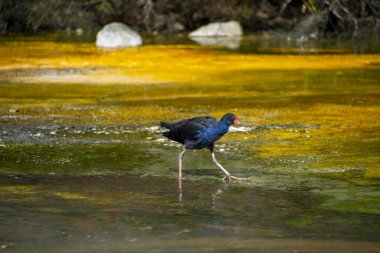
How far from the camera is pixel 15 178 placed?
966 centimetres

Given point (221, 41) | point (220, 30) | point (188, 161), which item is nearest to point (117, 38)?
point (221, 41)

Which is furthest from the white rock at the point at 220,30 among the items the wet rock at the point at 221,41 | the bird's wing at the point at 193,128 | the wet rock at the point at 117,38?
the bird's wing at the point at 193,128

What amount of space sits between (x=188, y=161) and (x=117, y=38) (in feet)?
61.0

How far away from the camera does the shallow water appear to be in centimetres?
727

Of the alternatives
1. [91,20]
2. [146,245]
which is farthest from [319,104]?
[91,20]

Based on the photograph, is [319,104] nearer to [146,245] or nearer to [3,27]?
[146,245]

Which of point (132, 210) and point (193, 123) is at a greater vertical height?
point (193, 123)

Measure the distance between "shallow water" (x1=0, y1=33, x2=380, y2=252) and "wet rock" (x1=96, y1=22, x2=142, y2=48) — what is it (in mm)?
7390

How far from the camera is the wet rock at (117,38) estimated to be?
2866cm

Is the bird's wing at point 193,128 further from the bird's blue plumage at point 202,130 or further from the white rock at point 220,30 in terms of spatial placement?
the white rock at point 220,30

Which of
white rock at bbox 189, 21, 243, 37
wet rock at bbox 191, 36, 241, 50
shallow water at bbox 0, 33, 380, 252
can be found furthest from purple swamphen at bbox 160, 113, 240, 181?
white rock at bbox 189, 21, 243, 37

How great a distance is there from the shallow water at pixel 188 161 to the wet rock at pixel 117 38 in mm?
7390

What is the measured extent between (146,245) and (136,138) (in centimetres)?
531

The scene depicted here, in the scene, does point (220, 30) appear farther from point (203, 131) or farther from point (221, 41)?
point (203, 131)
